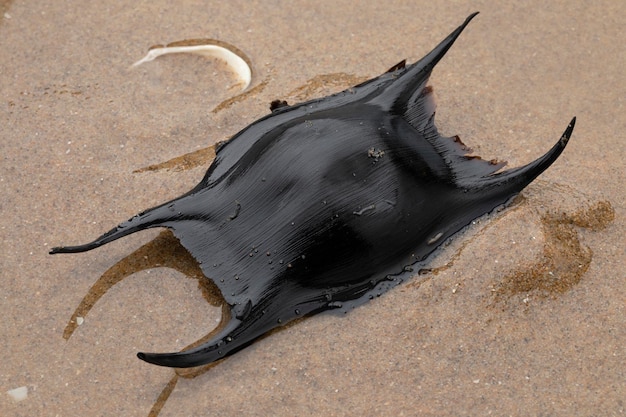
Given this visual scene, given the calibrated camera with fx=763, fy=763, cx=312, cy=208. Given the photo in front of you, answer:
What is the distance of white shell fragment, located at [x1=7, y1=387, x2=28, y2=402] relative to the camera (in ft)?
9.20

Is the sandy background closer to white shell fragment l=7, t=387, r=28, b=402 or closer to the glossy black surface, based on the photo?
white shell fragment l=7, t=387, r=28, b=402

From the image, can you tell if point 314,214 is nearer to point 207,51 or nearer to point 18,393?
point 18,393

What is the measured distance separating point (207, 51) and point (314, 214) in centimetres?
157

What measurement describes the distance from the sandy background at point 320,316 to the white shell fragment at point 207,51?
4 cm

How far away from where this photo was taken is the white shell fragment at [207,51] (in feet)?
13.1

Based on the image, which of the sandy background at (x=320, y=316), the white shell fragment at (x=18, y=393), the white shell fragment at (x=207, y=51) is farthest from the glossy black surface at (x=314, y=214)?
the white shell fragment at (x=207, y=51)

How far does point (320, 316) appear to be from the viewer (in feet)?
9.74

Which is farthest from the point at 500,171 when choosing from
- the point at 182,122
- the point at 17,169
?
the point at 17,169

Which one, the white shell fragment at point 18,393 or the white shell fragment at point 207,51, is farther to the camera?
the white shell fragment at point 207,51

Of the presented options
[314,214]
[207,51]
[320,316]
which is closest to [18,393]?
[320,316]

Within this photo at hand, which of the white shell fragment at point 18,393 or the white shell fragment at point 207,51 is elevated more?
the white shell fragment at point 207,51

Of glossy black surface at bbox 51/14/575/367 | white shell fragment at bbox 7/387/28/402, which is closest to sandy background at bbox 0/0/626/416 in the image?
white shell fragment at bbox 7/387/28/402

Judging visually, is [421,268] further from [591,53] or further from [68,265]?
[591,53]

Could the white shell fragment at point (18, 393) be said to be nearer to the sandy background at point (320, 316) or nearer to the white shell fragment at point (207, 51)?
the sandy background at point (320, 316)
